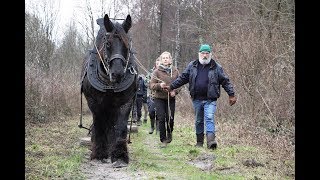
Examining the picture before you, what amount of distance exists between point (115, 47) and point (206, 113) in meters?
2.86

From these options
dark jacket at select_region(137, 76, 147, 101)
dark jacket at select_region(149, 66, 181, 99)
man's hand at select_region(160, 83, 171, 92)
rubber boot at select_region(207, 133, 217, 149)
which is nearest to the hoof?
rubber boot at select_region(207, 133, 217, 149)

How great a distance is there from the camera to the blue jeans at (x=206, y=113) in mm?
9309

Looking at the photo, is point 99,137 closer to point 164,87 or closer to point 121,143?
point 121,143

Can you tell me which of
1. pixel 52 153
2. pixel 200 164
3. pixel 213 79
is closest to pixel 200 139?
pixel 213 79

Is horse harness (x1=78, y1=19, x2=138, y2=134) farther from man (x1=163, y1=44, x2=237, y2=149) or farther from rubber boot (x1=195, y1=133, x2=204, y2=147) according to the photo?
rubber boot (x1=195, y1=133, x2=204, y2=147)

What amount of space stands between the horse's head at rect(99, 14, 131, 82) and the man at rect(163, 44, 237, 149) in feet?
7.75

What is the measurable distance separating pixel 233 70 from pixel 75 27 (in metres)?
26.4

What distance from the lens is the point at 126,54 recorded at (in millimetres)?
7609

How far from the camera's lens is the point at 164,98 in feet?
34.7

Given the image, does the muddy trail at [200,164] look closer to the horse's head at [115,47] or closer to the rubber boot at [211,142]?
the rubber boot at [211,142]

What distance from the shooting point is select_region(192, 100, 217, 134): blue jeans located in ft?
30.5

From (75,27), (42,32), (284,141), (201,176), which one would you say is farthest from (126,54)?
(75,27)

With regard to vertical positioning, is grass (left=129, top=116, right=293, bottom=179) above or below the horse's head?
below

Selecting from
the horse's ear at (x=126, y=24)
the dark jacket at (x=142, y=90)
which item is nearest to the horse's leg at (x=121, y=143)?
the horse's ear at (x=126, y=24)
